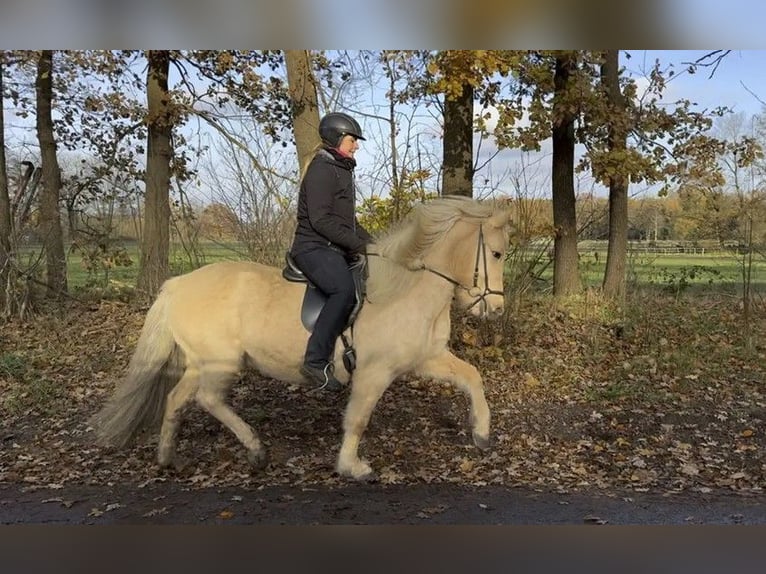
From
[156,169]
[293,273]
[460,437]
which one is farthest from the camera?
[156,169]

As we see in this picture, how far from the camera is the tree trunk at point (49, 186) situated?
8672 mm

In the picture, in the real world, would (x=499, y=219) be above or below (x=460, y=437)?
above

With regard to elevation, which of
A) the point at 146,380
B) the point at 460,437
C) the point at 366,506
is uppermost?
the point at 146,380

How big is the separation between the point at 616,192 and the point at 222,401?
783 cm

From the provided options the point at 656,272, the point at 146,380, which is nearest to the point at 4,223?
the point at 146,380

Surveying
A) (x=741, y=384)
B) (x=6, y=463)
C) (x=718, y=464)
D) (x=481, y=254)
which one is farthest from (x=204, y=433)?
(x=741, y=384)

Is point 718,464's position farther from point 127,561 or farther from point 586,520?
point 127,561

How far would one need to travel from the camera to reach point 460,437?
561 cm

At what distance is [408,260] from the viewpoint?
4.30 meters

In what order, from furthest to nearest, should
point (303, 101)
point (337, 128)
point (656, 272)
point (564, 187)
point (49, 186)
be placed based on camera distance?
point (564, 187) → point (656, 272) → point (49, 186) → point (303, 101) → point (337, 128)

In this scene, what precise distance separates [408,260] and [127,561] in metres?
2.39

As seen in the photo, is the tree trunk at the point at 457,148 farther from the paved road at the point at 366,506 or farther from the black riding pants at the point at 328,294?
the paved road at the point at 366,506

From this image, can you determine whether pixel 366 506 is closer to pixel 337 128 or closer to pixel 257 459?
pixel 257 459

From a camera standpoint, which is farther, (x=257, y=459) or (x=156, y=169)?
(x=156, y=169)
